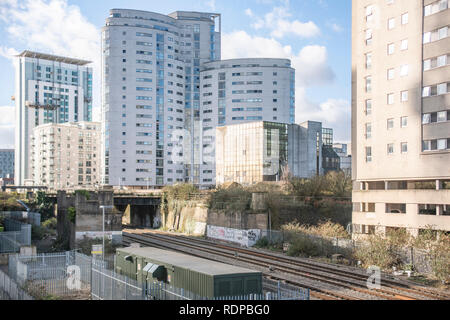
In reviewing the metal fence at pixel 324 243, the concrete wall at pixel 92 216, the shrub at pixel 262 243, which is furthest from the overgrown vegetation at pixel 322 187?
the concrete wall at pixel 92 216

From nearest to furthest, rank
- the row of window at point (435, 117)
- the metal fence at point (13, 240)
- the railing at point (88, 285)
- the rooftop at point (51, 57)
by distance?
the railing at point (88, 285) < the metal fence at point (13, 240) < the row of window at point (435, 117) < the rooftop at point (51, 57)

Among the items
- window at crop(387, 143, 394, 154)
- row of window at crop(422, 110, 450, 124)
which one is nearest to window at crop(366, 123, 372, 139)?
window at crop(387, 143, 394, 154)

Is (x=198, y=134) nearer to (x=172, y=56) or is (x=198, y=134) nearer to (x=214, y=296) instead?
(x=172, y=56)

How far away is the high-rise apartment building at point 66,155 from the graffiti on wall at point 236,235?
332ft

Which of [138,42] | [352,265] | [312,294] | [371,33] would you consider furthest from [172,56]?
[312,294]

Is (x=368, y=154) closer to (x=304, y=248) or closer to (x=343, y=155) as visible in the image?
(x=304, y=248)

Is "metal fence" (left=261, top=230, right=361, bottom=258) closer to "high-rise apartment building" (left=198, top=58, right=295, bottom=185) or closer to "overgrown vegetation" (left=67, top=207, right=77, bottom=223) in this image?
"overgrown vegetation" (left=67, top=207, right=77, bottom=223)

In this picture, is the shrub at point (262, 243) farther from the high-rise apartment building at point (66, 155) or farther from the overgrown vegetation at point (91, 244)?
the high-rise apartment building at point (66, 155)

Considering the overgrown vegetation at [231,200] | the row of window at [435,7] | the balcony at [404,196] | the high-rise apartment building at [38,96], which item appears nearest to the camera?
the balcony at [404,196]

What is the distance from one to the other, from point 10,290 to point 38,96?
546 feet

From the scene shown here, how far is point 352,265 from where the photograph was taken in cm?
3422

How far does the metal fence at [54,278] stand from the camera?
978 inches

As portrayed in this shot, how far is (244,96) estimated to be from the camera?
130m

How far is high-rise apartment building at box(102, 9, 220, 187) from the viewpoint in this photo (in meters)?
119
